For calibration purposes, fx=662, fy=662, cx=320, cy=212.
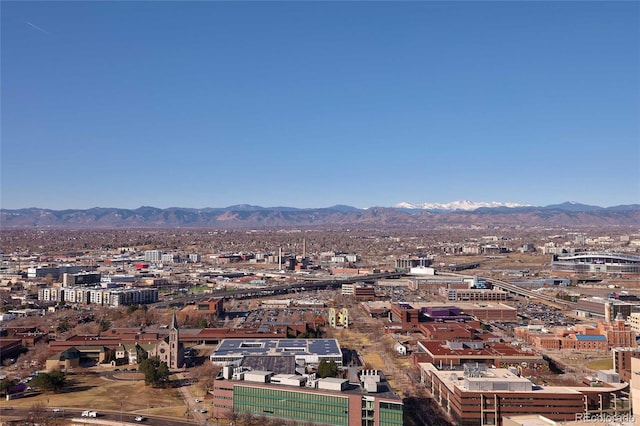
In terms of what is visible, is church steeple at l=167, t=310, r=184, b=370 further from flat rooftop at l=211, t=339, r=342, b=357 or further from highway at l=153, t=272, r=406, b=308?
highway at l=153, t=272, r=406, b=308

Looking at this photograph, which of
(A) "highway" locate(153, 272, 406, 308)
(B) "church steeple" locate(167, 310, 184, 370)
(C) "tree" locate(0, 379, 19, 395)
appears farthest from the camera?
(A) "highway" locate(153, 272, 406, 308)

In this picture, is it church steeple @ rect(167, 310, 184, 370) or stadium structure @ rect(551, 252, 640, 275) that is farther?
stadium structure @ rect(551, 252, 640, 275)

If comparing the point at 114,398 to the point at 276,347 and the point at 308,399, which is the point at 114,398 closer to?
the point at 308,399

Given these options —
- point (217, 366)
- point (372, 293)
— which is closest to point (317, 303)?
point (372, 293)

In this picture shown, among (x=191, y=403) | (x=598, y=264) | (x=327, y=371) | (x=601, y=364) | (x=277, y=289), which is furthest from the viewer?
(x=598, y=264)

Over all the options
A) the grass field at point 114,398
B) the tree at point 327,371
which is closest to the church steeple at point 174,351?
the grass field at point 114,398

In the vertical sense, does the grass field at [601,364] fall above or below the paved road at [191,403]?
below

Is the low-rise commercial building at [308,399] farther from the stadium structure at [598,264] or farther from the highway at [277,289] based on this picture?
the stadium structure at [598,264]

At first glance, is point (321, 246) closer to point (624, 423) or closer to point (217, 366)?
point (217, 366)

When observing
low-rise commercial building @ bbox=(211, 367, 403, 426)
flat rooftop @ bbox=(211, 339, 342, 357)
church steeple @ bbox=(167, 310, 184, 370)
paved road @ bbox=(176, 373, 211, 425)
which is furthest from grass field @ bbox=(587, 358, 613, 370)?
church steeple @ bbox=(167, 310, 184, 370)

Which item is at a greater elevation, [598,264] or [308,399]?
[598,264]

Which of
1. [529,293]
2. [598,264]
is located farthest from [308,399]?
[598,264]
